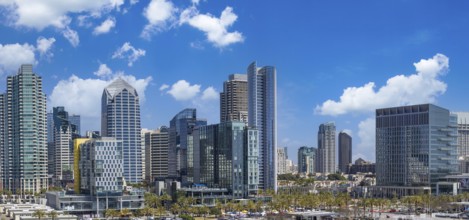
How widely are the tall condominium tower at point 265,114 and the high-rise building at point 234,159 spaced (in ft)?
77.4

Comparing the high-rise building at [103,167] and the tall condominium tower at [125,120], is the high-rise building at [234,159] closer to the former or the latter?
the high-rise building at [103,167]

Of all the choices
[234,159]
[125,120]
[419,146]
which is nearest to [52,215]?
[234,159]

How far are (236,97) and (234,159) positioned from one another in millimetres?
58453

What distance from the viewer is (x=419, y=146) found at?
453 feet

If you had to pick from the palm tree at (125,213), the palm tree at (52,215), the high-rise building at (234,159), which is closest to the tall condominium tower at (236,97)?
the high-rise building at (234,159)

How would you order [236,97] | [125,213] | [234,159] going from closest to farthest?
[125,213]
[234,159]
[236,97]

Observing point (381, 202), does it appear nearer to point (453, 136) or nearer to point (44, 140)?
point (453, 136)

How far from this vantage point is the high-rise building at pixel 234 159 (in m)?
129

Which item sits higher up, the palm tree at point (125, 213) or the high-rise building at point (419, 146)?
the high-rise building at point (419, 146)

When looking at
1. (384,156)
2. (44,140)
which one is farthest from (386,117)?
(44,140)

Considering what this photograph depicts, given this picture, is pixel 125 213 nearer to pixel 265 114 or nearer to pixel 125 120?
pixel 265 114

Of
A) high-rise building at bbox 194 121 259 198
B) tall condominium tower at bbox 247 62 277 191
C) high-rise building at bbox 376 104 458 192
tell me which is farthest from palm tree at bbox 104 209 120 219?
high-rise building at bbox 376 104 458 192

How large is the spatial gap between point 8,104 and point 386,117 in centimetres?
9305

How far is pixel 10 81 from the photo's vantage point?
5965 inches
